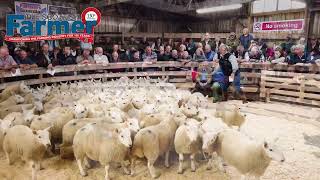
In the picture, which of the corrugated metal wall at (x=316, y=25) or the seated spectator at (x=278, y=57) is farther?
the corrugated metal wall at (x=316, y=25)

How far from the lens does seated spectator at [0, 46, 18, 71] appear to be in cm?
735

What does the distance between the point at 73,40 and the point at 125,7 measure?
3.47 metres

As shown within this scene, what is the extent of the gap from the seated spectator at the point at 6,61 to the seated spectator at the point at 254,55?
6.50 metres

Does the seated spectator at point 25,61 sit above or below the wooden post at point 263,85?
above

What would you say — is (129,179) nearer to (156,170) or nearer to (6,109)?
(156,170)

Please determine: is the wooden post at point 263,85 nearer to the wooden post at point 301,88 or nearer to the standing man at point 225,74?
the standing man at point 225,74

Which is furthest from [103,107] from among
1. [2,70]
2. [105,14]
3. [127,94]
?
[105,14]

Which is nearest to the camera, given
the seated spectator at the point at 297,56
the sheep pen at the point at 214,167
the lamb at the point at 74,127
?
the sheep pen at the point at 214,167

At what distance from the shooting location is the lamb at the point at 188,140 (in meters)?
4.45

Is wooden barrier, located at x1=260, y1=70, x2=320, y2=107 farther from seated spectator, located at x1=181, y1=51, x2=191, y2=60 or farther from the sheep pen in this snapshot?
seated spectator, located at x1=181, y1=51, x2=191, y2=60

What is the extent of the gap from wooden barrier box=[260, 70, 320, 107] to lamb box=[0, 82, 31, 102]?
20.8ft

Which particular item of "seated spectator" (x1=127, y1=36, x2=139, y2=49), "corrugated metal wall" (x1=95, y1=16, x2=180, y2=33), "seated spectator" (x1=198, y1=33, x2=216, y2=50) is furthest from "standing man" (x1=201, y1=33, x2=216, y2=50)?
"corrugated metal wall" (x1=95, y1=16, x2=180, y2=33)

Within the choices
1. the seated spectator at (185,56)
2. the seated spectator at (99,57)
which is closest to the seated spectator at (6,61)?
the seated spectator at (99,57)

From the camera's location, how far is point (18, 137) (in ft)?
14.4
